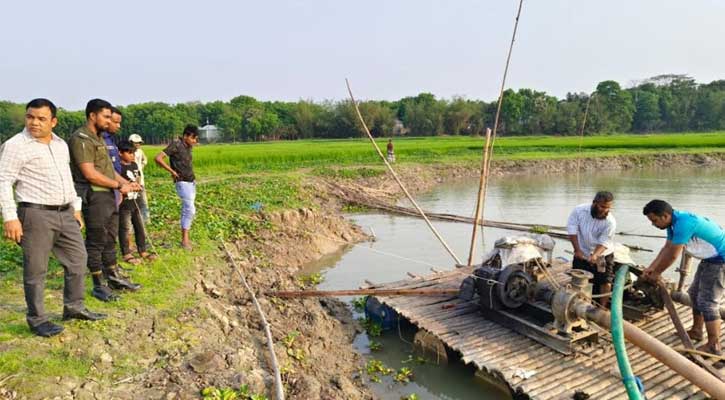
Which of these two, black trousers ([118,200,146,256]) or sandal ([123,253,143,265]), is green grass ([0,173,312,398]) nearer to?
sandal ([123,253,143,265])

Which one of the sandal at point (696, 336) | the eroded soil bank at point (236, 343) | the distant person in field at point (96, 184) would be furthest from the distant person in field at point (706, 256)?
the distant person in field at point (96, 184)

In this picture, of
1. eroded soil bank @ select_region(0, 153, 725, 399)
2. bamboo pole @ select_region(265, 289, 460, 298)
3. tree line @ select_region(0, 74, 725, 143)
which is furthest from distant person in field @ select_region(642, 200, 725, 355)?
tree line @ select_region(0, 74, 725, 143)

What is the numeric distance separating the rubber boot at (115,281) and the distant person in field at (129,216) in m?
0.85

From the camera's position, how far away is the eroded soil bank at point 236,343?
3.58 metres

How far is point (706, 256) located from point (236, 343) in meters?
4.76

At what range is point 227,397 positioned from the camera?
3.53 meters

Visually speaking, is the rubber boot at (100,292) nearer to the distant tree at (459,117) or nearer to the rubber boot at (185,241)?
the rubber boot at (185,241)

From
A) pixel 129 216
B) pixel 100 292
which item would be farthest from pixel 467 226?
pixel 100 292

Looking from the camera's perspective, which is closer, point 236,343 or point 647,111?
point 236,343

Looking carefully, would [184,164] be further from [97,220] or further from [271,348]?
[271,348]

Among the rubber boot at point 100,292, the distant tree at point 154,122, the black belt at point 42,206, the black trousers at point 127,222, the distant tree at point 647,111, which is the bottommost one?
the rubber boot at point 100,292

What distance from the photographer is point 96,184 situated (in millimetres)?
4492

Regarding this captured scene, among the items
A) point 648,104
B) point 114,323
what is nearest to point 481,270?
point 114,323

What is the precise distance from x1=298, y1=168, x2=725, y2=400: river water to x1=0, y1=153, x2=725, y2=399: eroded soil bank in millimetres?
629
